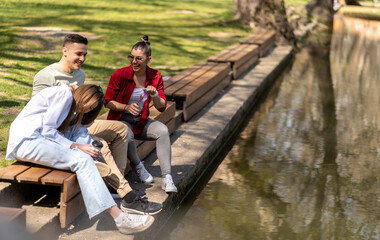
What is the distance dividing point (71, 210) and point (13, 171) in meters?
0.53

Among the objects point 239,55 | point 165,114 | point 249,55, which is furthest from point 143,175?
point 249,55

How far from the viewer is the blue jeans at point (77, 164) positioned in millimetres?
4336

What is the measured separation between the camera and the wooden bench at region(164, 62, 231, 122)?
7.89 meters

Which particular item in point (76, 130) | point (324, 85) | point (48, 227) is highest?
point (76, 130)

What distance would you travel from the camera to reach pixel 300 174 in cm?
701

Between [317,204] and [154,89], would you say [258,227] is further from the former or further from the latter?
[154,89]

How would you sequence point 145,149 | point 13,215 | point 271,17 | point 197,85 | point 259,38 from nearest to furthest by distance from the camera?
point 13,215 → point 145,149 → point 197,85 → point 259,38 → point 271,17

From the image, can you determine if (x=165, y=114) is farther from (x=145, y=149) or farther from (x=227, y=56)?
(x=227, y=56)

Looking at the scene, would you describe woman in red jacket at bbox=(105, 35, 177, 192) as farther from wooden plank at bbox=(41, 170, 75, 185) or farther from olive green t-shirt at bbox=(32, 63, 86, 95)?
wooden plank at bbox=(41, 170, 75, 185)

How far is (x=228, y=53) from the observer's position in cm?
1229

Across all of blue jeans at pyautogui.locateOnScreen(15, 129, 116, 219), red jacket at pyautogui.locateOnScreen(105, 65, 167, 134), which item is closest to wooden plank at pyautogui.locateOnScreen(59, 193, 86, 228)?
blue jeans at pyautogui.locateOnScreen(15, 129, 116, 219)

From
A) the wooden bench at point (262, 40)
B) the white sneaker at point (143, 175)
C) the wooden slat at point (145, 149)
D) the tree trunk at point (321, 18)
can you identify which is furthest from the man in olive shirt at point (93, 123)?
the tree trunk at point (321, 18)

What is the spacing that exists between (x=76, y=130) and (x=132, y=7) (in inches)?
627

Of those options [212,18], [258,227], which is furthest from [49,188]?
[212,18]
